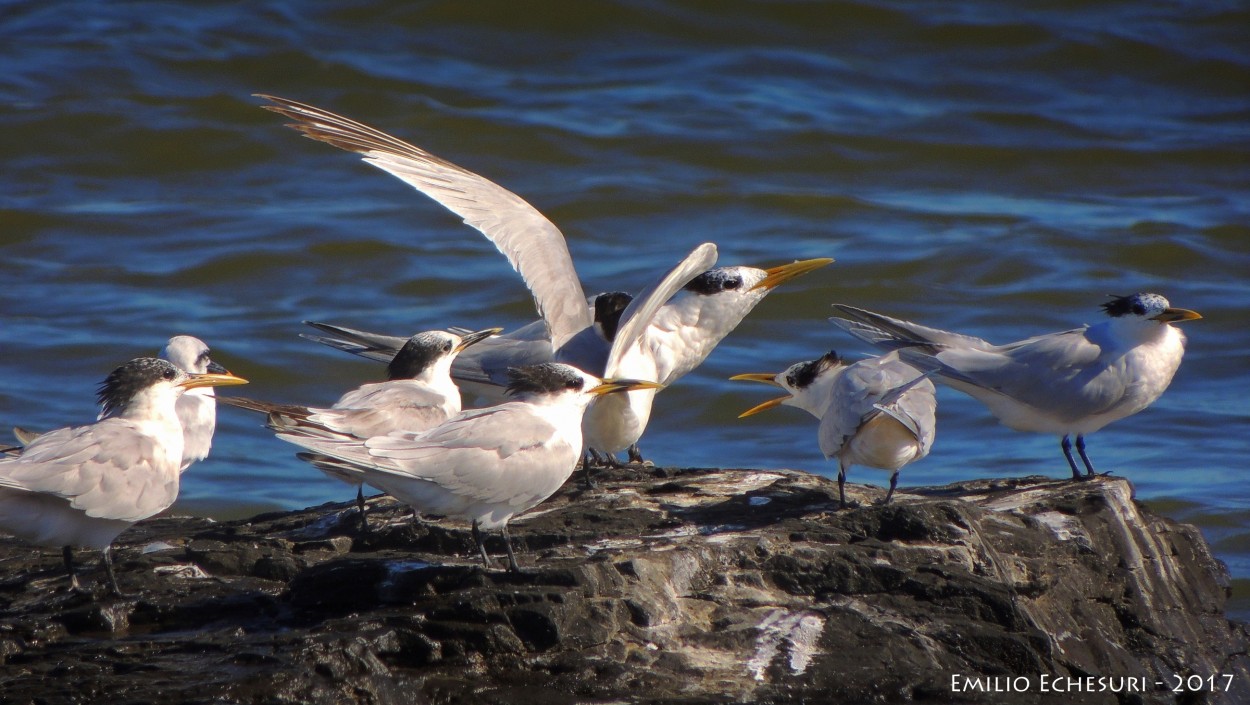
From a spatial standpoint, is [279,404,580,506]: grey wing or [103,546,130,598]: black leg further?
[103,546,130,598]: black leg

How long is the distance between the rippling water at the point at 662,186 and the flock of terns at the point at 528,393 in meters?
2.24

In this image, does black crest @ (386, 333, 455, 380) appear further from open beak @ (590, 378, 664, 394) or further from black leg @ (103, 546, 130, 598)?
black leg @ (103, 546, 130, 598)

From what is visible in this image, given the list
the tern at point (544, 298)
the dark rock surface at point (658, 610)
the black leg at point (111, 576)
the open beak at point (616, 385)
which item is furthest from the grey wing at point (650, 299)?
the black leg at point (111, 576)

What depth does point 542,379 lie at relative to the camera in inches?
204

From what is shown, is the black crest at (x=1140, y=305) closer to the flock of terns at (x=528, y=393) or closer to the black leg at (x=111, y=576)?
the flock of terns at (x=528, y=393)

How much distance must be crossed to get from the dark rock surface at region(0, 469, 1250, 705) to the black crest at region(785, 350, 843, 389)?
3.22 ft

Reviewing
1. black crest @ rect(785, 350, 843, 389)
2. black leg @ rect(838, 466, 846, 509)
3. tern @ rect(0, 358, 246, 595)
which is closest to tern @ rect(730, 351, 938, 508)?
black leg @ rect(838, 466, 846, 509)

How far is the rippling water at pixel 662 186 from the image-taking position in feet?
35.4

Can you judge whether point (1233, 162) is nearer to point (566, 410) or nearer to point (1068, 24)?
point (1068, 24)

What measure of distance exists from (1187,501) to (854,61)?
394 inches

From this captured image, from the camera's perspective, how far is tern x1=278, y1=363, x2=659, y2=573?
4.57m

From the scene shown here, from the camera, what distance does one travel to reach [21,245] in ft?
44.2

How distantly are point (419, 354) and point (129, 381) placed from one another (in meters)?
1.30

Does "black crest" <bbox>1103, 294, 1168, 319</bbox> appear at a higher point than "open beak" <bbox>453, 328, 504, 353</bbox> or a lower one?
higher
